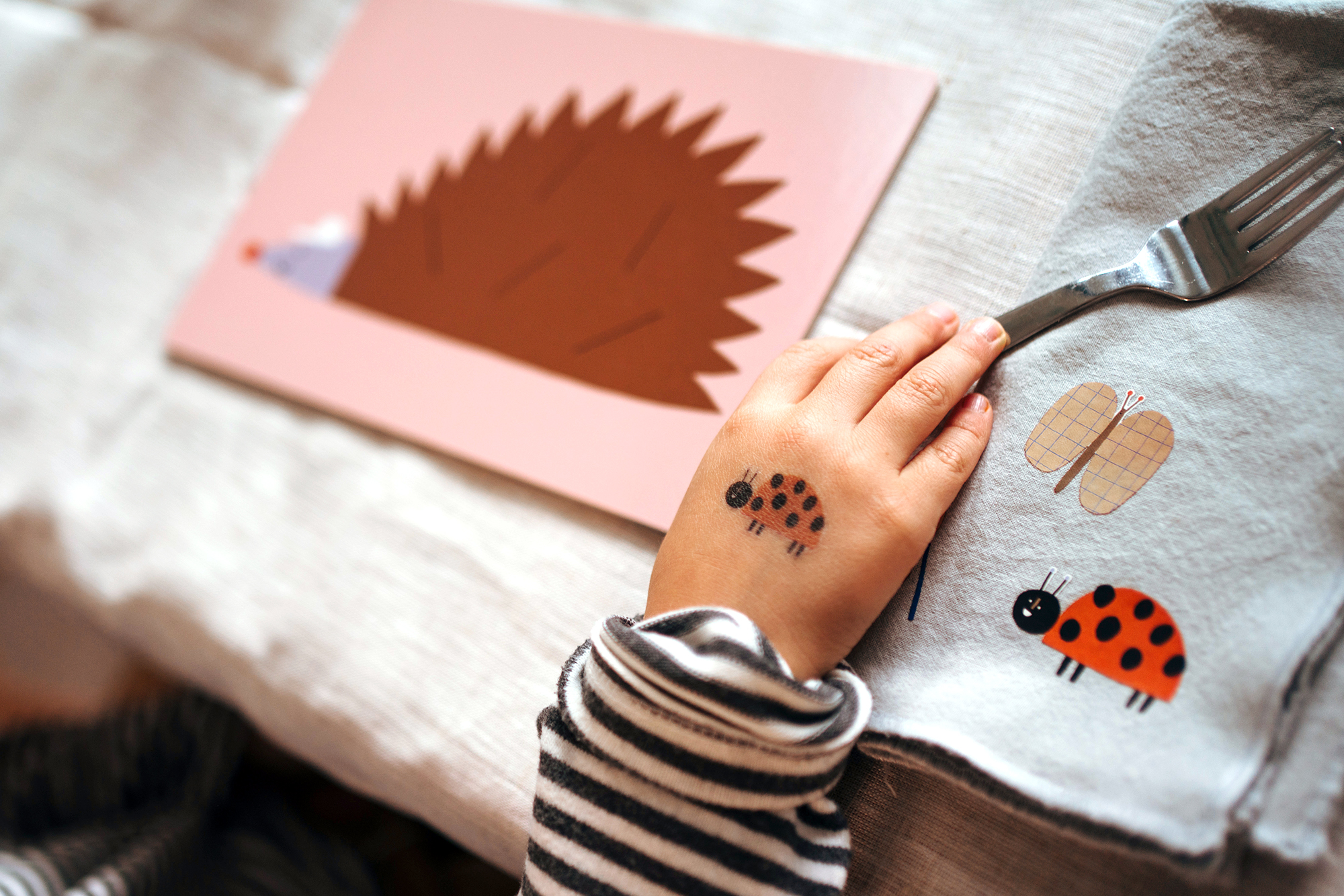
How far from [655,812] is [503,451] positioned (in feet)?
1.02

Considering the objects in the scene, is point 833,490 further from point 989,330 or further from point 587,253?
point 587,253

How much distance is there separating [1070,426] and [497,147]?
0.54 m

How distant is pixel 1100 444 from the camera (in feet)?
1.41

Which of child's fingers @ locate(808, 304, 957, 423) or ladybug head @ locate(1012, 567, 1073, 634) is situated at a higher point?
child's fingers @ locate(808, 304, 957, 423)

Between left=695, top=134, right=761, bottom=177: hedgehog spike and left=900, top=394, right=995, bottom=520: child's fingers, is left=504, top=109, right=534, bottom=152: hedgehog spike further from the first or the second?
left=900, top=394, right=995, bottom=520: child's fingers

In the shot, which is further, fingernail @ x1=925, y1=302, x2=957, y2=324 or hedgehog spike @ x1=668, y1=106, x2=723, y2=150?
hedgehog spike @ x1=668, y1=106, x2=723, y2=150

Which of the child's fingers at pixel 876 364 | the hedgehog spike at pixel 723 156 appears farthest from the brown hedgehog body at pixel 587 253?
the child's fingers at pixel 876 364

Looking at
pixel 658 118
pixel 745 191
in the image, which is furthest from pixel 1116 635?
pixel 658 118

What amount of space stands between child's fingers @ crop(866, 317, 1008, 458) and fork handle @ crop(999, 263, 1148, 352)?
0.05 ft

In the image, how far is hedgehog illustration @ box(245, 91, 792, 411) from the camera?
0.59 meters

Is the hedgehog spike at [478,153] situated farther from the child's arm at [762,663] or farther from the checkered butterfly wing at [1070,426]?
the checkered butterfly wing at [1070,426]

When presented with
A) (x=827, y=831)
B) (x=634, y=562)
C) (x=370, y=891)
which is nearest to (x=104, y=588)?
Answer: (x=370, y=891)

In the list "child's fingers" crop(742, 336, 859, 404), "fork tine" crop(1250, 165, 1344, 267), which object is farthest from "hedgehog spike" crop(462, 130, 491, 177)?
"fork tine" crop(1250, 165, 1344, 267)

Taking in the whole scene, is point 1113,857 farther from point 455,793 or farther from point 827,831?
point 455,793
